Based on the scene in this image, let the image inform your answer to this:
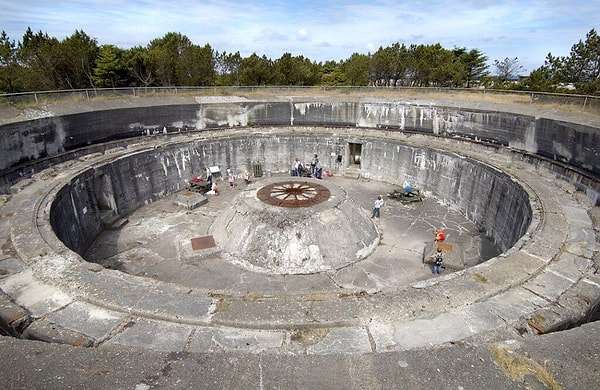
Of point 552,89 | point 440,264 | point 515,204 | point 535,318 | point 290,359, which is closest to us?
point 290,359

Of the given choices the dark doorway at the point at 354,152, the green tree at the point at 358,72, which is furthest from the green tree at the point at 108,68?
the green tree at the point at 358,72

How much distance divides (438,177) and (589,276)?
11080mm

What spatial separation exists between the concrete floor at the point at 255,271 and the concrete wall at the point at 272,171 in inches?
29.8

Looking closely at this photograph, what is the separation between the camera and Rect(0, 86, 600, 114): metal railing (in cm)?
1686

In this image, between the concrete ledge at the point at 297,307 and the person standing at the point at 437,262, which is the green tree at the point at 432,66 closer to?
the person standing at the point at 437,262

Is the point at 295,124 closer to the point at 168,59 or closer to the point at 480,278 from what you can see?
the point at 168,59

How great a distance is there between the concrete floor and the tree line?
1615cm

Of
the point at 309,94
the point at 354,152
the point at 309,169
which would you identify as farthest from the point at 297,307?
the point at 309,94

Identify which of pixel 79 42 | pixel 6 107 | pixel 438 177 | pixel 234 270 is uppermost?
pixel 79 42

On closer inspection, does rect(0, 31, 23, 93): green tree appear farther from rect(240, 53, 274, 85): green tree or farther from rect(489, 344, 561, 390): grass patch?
rect(489, 344, 561, 390): grass patch

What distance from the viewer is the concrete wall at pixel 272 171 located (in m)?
13.5

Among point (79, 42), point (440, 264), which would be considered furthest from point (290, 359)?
point (79, 42)

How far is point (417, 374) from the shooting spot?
12.9 ft

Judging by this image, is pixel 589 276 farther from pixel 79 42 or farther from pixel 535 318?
pixel 79 42
